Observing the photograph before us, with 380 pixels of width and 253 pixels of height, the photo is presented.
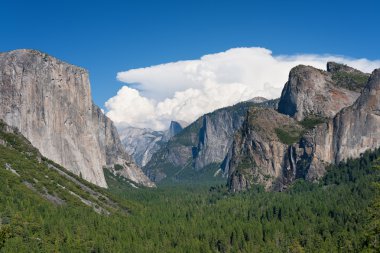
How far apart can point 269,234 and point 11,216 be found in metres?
81.7

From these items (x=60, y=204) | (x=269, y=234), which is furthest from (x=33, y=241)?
(x=269, y=234)

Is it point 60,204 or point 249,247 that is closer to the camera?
point 249,247

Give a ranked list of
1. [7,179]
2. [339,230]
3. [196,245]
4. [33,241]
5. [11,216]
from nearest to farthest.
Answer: [33,241], [11,216], [196,245], [339,230], [7,179]

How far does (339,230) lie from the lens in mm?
177500

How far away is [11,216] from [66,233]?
1520 cm

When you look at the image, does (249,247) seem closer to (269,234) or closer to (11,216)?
(269,234)

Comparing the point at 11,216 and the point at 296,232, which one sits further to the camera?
the point at 296,232

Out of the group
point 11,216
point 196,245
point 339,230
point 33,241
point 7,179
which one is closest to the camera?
point 33,241

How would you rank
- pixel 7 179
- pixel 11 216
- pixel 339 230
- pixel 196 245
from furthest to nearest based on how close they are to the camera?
pixel 7 179 → pixel 339 230 → pixel 196 245 → pixel 11 216

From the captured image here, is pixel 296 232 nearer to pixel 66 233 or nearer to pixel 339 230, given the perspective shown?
pixel 339 230

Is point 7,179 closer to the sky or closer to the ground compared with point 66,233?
closer to the sky

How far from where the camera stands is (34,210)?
17162 cm

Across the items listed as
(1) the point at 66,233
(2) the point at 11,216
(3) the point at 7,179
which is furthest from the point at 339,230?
(3) the point at 7,179

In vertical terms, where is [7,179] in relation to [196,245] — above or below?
above
